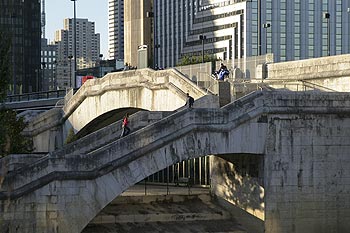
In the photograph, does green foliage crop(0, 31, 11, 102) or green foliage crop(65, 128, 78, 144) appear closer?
green foliage crop(0, 31, 11, 102)

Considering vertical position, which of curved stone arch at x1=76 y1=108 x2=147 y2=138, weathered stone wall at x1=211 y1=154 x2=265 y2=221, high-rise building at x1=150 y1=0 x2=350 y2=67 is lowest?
weathered stone wall at x1=211 y1=154 x2=265 y2=221

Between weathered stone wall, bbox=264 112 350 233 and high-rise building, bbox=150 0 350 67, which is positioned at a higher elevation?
high-rise building, bbox=150 0 350 67

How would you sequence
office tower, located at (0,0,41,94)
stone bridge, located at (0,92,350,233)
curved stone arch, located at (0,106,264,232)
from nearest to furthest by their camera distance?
curved stone arch, located at (0,106,264,232)
stone bridge, located at (0,92,350,233)
office tower, located at (0,0,41,94)

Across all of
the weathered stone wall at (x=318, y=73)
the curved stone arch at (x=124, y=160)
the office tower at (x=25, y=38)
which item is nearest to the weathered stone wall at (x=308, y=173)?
the curved stone arch at (x=124, y=160)

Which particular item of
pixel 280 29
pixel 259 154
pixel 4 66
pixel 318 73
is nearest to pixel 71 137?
pixel 318 73

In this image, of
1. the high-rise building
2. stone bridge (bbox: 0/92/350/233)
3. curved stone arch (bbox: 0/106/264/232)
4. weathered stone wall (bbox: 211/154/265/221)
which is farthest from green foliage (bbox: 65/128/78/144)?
the high-rise building

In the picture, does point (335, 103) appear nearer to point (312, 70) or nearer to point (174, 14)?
point (312, 70)

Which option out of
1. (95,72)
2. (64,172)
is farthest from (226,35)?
(64,172)

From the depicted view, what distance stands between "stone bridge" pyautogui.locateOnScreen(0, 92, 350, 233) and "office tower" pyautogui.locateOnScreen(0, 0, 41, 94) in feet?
407

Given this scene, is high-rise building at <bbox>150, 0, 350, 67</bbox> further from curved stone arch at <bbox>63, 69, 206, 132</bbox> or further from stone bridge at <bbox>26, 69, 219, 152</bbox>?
curved stone arch at <bbox>63, 69, 206, 132</bbox>

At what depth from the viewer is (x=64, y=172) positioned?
30797 mm

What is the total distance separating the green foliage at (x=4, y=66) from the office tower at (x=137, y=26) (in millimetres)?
154711

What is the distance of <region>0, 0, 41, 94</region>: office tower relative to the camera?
157 m

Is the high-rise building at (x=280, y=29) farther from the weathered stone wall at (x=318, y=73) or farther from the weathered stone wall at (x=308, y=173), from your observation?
the weathered stone wall at (x=308, y=173)
